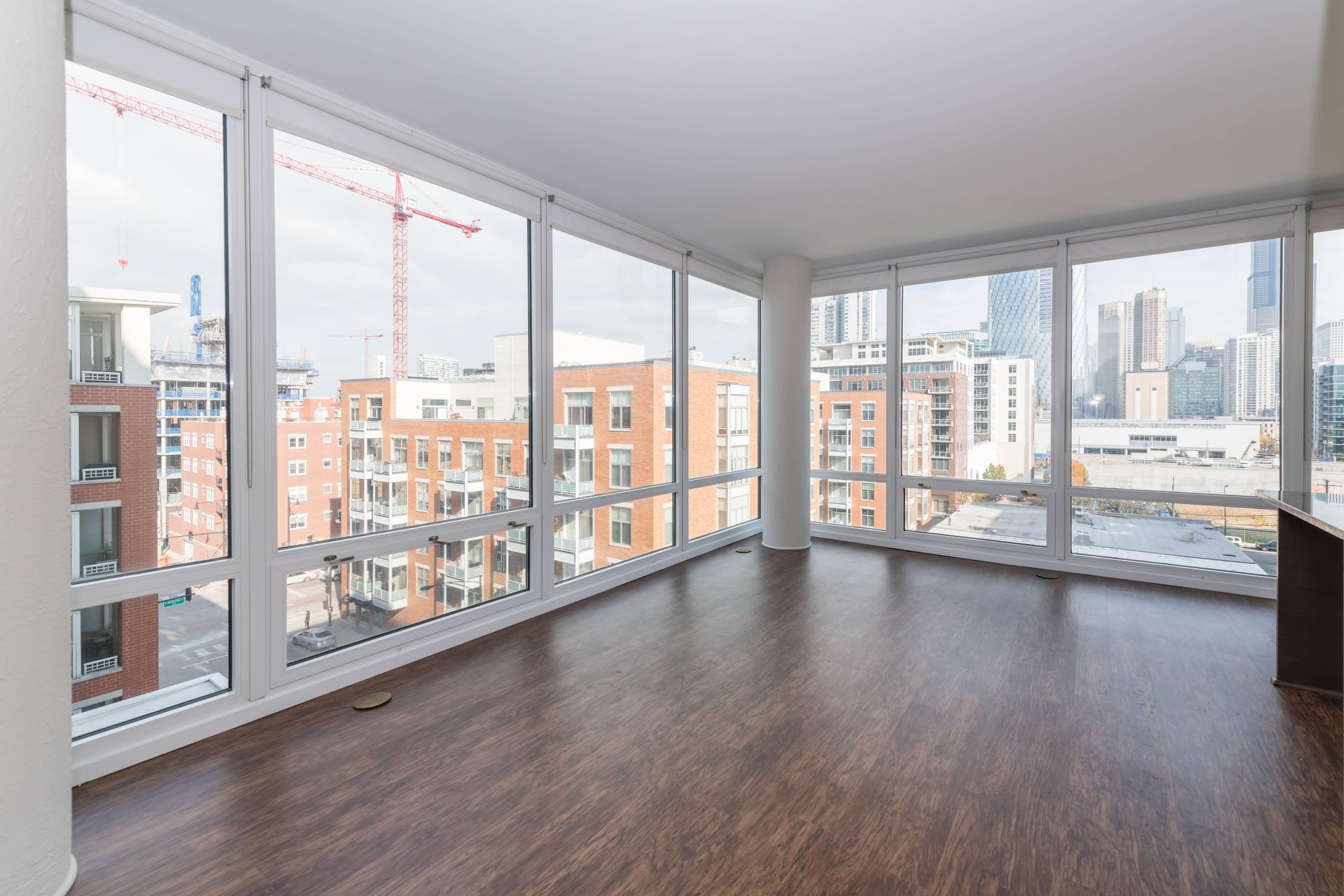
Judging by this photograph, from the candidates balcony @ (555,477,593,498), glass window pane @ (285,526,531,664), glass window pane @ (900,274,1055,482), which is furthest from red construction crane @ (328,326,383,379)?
glass window pane @ (900,274,1055,482)

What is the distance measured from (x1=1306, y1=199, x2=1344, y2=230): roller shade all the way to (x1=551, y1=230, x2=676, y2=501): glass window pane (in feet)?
16.6

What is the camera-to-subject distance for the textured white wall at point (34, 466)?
61.4 inches

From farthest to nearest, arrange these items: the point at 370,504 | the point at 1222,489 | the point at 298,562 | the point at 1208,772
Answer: the point at 1222,489
the point at 370,504
the point at 298,562
the point at 1208,772

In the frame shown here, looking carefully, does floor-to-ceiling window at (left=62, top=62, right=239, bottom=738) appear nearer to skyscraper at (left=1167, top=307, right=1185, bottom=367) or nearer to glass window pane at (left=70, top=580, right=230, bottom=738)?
glass window pane at (left=70, top=580, right=230, bottom=738)

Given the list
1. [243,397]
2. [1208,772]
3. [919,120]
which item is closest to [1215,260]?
[919,120]

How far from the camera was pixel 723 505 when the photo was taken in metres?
6.43

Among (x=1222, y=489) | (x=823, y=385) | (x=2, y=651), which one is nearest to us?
(x=2, y=651)

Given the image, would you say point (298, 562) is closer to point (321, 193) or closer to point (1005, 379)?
point (321, 193)

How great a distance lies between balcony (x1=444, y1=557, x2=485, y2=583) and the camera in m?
3.66

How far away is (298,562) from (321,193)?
1.93 meters

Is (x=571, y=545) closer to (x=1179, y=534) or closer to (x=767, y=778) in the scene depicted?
(x=767, y=778)

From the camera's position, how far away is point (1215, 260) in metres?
4.77

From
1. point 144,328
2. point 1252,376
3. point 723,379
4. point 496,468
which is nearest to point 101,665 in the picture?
point 144,328

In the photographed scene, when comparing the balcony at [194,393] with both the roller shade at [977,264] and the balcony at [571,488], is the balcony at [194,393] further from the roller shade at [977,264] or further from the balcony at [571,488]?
the roller shade at [977,264]
